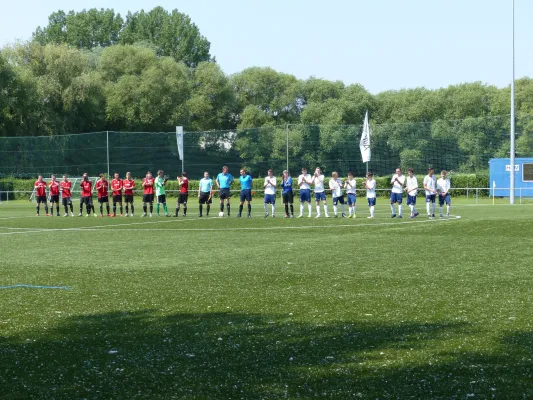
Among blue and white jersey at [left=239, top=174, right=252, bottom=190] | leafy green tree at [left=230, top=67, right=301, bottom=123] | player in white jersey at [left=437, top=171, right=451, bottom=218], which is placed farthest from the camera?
leafy green tree at [left=230, top=67, right=301, bottom=123]

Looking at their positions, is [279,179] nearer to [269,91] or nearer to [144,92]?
[144,92]

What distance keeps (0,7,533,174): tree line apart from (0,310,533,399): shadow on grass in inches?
1627

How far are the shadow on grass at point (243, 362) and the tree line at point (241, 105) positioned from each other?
136ft

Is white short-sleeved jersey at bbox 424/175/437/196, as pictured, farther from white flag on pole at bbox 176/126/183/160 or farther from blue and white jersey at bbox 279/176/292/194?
white flag on pole at bbox 176/126/183/160

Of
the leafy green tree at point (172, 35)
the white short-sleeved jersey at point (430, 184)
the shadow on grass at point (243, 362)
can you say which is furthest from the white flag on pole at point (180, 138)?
the leafy green tree at point (172, 35)

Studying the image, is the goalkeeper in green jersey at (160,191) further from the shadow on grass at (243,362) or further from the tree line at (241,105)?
the shadow on grass at (243,362)

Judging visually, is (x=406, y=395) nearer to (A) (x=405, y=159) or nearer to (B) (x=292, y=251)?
(B) (x=292, y=251)

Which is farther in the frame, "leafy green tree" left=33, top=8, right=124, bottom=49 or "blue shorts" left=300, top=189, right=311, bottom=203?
"leafy green tree" left=33, top=8, right=124, bottom=49

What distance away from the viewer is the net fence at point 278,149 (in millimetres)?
48156

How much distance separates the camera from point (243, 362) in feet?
21.4

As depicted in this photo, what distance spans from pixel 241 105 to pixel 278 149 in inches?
1094

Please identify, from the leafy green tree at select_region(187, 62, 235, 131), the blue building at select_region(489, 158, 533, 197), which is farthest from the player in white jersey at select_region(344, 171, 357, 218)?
the leafy green tree at select_region(187, 62, 235, 131)

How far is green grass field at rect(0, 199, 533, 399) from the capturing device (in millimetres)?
5859

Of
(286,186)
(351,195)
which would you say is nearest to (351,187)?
(351,195)
